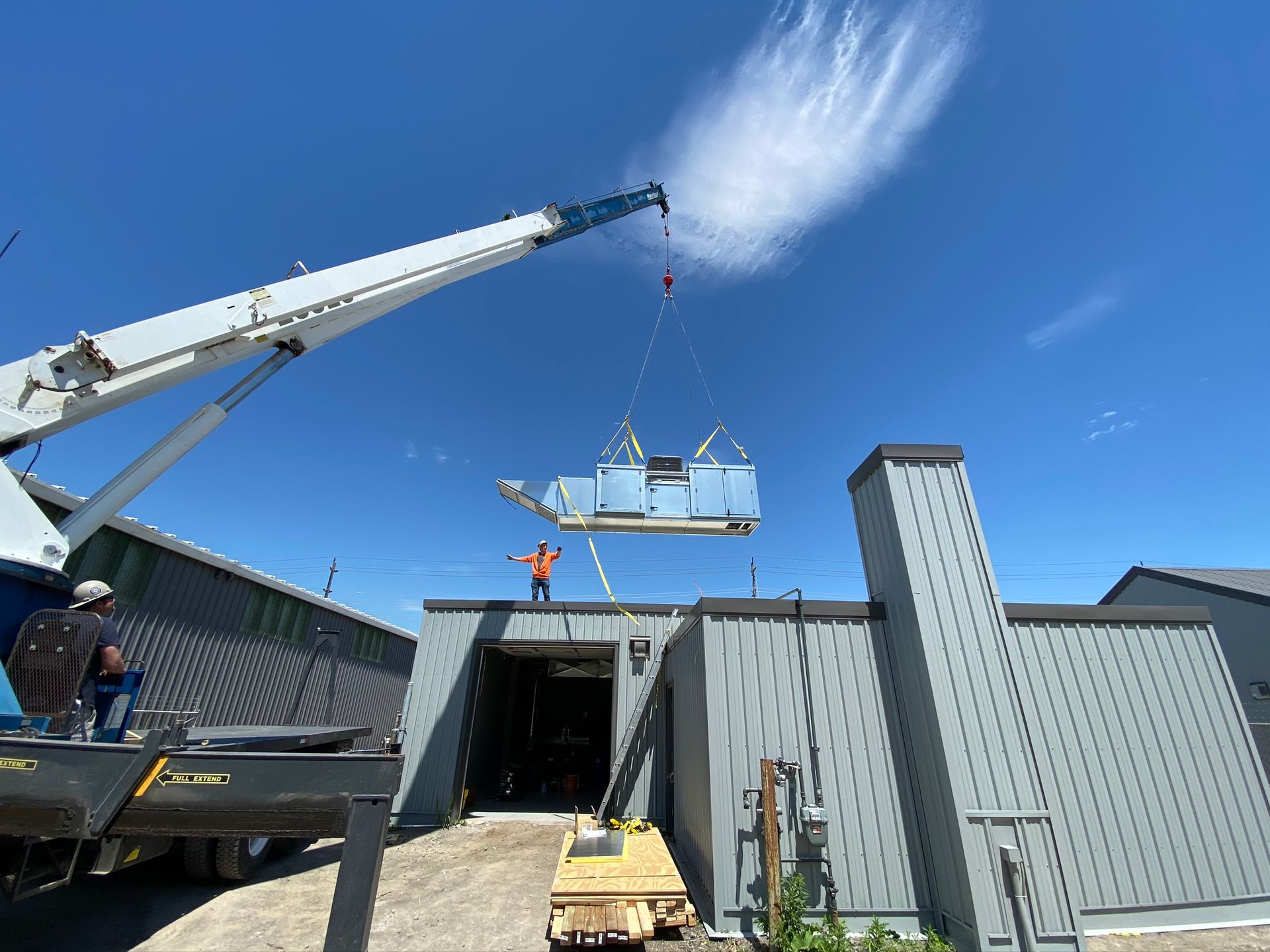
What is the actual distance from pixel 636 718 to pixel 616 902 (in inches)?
169

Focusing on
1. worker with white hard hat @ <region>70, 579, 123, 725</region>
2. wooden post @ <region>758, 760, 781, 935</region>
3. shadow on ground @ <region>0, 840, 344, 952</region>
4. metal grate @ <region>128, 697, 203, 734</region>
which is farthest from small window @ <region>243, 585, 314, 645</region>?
wooden post @ <region>758, 760, 781, 935</region>

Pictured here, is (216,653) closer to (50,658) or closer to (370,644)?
(370,644)

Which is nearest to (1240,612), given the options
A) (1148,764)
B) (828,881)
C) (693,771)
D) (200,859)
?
(1148,764)

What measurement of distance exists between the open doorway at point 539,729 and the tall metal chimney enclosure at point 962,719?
621 centimetres

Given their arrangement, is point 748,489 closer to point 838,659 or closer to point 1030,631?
point 838,659

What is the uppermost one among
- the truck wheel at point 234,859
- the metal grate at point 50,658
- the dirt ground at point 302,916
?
the metal grate at point 50,658

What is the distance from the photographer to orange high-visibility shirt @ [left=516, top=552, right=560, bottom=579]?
452 inches

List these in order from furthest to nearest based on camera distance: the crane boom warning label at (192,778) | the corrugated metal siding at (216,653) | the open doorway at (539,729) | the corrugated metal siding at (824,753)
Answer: the open doorway at (539,729) < the corrugated metal siding at (216,653) < the corrugated metal siding at (824,753) < the crane boom warning label at (192,778)

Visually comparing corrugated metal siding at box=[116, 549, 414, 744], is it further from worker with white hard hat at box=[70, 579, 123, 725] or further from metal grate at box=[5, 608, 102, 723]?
metal grate at box=[5, 608, 102, 723]

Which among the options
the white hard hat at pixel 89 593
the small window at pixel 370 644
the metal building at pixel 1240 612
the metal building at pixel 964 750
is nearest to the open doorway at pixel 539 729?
the small window at pixel 370 644

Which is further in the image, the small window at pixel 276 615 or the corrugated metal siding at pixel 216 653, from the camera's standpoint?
the small window at pixel 276 615

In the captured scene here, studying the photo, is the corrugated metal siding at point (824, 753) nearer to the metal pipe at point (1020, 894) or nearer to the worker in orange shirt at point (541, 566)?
the metal pipe at point (1020, 894)

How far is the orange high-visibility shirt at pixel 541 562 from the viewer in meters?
11.5

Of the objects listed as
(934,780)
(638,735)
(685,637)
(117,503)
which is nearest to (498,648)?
(638,735)
